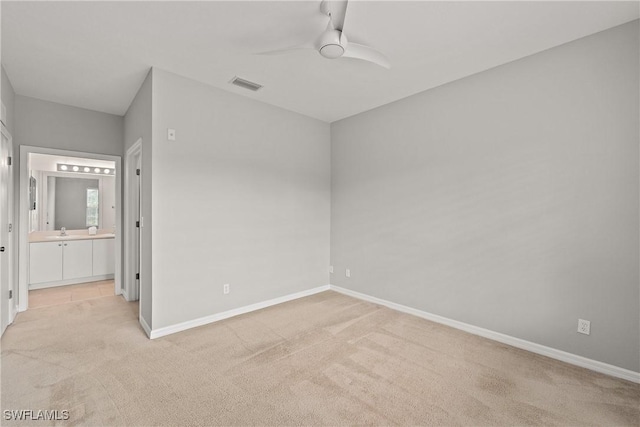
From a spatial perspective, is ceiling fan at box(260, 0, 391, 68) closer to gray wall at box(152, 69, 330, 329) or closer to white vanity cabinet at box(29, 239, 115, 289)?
gray wall at box(152, 69, 330, 329)

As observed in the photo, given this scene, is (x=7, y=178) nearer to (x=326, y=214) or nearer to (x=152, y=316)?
(x=152, y=316)

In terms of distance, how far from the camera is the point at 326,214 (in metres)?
4.67

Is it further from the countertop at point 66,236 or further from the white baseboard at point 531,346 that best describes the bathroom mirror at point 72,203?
the white baseboard at point 531,346

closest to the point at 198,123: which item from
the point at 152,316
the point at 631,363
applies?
the point at 152,316

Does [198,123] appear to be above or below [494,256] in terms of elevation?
above

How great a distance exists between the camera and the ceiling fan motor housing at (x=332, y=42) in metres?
1.90

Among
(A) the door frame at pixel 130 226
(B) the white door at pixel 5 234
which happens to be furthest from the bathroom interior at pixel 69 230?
(B) the white door at pixel 5 234

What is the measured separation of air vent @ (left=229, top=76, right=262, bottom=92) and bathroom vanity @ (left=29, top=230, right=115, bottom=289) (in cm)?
380

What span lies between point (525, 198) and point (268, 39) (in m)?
2.66

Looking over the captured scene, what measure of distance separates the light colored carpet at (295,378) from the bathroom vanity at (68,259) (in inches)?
68.1

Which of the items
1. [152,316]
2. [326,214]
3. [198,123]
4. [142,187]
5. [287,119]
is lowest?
[152,316]

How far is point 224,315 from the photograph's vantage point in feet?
11.4

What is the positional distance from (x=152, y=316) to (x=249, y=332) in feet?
3.15

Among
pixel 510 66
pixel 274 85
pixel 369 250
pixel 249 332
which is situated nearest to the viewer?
pixel 510 66
